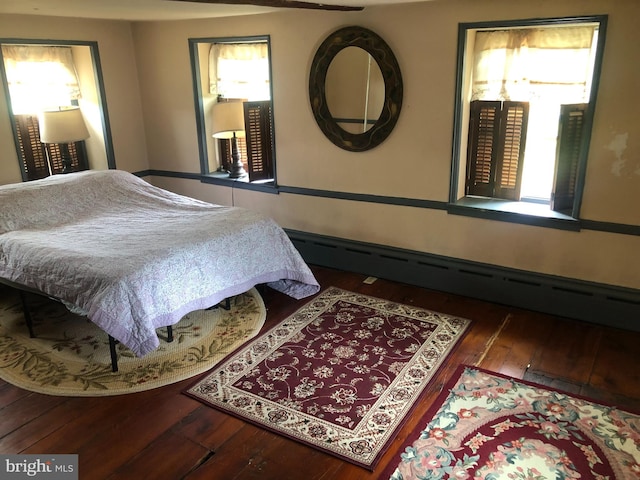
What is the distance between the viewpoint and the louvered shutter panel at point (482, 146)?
3.81 metres

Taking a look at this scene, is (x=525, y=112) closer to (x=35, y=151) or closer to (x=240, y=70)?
(x=240, y=70)

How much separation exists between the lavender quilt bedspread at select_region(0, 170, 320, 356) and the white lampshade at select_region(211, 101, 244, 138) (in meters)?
0.81

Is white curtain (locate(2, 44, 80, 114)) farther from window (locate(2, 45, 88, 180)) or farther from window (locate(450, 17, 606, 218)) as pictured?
window (locate(450, 17, 606, 218))

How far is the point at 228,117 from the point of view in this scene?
186 inches

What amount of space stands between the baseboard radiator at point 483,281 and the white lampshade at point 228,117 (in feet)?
3.65

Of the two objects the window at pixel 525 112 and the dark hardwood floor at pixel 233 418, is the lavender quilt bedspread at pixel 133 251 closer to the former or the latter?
the dark hardwood floor at pixel 233 418

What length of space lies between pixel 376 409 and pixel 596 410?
1.13 meters


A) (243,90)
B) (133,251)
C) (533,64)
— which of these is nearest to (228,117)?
(243,90)

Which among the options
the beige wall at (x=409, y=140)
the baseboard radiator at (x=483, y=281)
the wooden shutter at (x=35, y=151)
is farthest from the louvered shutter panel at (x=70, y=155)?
the baseboard radiator at (x=483, y=281)

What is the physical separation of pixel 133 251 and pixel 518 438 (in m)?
2.41

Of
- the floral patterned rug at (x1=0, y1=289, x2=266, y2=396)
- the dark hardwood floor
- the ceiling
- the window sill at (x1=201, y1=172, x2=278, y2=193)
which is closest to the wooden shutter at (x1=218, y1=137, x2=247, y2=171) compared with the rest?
the window sill at (x1=201, y1=172, x2=278, y2=193)

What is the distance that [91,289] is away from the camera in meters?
2.97

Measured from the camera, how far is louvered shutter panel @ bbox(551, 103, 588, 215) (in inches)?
134

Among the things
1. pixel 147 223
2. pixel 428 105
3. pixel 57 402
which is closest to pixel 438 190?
pixel 428 105
